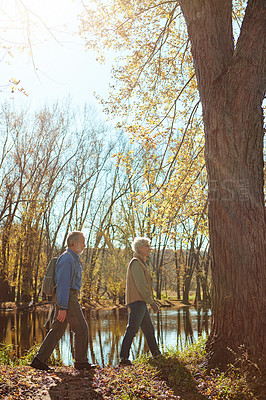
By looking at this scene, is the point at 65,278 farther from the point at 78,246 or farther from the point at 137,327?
the point at 137,327

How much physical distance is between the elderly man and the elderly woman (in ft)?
2.74

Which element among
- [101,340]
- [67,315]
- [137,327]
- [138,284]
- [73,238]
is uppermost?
[73,238]

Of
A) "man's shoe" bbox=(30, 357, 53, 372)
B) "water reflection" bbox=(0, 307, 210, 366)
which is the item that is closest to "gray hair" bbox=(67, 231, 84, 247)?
"man's shoe" bbox=(30, 357, 53, 372)

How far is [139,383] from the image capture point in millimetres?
4094

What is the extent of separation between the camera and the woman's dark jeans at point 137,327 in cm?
572

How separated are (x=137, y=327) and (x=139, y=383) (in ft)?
5.64

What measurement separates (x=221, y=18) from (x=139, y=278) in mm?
3931

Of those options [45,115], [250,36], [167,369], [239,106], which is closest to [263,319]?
[167,369]

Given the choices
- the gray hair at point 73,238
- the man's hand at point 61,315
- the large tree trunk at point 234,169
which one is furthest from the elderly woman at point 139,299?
the large tree trunk at point 234,169

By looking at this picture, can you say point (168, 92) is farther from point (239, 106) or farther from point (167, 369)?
point (167, 369)

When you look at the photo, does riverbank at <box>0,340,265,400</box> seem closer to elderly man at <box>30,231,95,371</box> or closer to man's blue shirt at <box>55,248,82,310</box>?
elderly man at <box>30,231,95,371</box>

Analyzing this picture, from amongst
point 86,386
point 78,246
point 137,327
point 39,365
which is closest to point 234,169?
point 78,246

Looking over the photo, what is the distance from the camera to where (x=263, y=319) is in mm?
4137

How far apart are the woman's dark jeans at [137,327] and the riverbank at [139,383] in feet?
2.67
